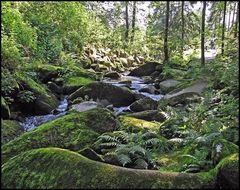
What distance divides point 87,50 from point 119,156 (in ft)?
62.0

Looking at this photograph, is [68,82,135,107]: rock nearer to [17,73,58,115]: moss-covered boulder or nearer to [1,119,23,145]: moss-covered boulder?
[17,73,58,115]: moss-covered boulder

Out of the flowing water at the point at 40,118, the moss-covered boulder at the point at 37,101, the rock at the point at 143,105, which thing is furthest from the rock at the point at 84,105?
the rock at the point at 143,105

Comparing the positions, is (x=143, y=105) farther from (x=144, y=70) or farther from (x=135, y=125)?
(x=144, y=70)

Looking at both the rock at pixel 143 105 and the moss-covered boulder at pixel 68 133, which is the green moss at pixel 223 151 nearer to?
the moss-covered boulder at pixel 68 133

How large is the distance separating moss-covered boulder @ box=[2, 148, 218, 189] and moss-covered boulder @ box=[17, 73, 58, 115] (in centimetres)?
711

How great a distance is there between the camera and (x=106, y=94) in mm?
13250

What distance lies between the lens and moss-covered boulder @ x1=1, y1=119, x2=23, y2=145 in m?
8.96

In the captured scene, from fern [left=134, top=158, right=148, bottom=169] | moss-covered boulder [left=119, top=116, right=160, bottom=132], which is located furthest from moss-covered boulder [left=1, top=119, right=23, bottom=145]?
fern [left=134, top=158, right=148, bottom=169]

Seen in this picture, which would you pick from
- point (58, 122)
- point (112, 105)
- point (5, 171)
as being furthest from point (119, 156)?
point (112, 105)

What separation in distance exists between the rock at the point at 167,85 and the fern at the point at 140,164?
1017cm

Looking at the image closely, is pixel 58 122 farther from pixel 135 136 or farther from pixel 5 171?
Answer: pixel 5 171

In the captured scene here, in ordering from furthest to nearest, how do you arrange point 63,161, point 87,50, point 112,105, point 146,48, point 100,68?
point 146,48 < point 87,50 < point 100,68 < point 112,105 < point 63,161

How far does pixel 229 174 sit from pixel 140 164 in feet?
6.18

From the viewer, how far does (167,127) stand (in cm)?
859
